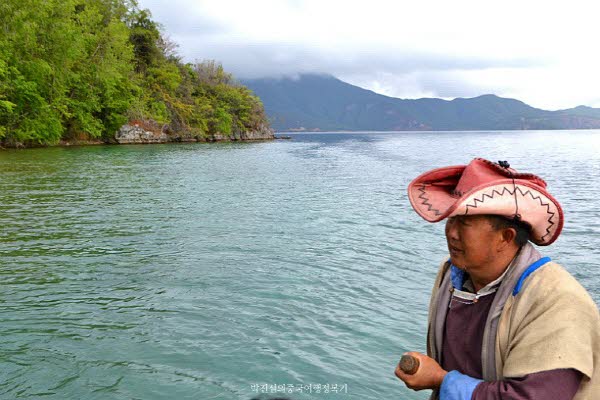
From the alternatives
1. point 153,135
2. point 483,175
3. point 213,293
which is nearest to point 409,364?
point 483,175

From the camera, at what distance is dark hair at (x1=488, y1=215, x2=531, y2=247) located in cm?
208

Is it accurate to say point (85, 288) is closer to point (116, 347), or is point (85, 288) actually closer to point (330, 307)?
point (116, 347)

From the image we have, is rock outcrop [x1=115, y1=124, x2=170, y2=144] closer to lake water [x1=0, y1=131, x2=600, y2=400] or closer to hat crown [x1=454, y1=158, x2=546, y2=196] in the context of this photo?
lake water [x1=0, y1=131, x2=600, y2=400]

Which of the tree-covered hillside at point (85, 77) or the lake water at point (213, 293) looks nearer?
the lake water at point (213, 293)

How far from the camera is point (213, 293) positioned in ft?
24.0

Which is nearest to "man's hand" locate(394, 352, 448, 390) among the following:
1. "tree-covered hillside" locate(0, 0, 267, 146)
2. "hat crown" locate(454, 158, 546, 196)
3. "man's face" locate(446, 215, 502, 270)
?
"man's face" locate(446, 215, 502, 270)

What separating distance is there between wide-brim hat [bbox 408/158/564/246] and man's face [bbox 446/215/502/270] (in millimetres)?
75

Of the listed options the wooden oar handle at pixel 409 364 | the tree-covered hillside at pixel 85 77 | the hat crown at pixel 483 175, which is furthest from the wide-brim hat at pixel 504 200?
the tree-covered hillside at pixel 85 77

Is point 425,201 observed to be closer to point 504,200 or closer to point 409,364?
point 504,200

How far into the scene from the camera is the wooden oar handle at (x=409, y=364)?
2141 millimetres

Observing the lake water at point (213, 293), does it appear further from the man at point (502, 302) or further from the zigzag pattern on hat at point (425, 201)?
the zigzag pattern on hat at point (425, 201)

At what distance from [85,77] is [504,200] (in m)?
59.5

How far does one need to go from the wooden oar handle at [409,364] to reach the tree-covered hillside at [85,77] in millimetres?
41611

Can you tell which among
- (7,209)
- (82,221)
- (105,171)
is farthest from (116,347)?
(105,171)
